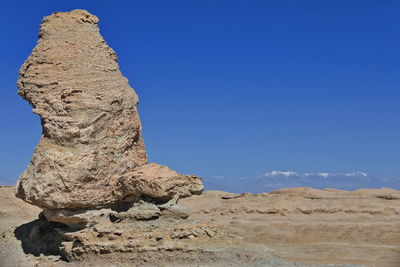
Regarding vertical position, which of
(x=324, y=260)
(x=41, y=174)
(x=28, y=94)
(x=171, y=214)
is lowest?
(x=324, y=260)

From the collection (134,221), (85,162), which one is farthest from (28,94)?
(134,221)

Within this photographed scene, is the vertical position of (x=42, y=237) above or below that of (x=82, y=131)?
below

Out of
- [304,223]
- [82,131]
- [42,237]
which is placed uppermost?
[82,131]

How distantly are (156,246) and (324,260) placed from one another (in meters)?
6.34

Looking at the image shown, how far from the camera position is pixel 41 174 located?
14.5 meters

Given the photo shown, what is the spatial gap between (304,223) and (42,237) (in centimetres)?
1053

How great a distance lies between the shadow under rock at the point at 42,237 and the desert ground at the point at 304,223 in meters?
0.25

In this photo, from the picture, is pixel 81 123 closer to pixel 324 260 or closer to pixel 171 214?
pixel 171 214

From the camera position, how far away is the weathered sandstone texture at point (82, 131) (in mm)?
14500

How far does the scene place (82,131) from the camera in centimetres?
1476

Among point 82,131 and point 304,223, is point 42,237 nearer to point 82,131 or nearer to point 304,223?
point 82,131

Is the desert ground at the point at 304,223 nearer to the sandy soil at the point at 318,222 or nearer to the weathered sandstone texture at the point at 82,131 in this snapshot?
the sandy soil at the point at 318,222

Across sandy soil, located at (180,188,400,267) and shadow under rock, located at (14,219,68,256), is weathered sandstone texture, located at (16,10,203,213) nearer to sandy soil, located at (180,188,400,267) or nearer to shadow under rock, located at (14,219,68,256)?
shadow under rock, located at (14,219,68,256)

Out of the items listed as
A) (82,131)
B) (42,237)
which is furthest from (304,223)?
(82,131)
